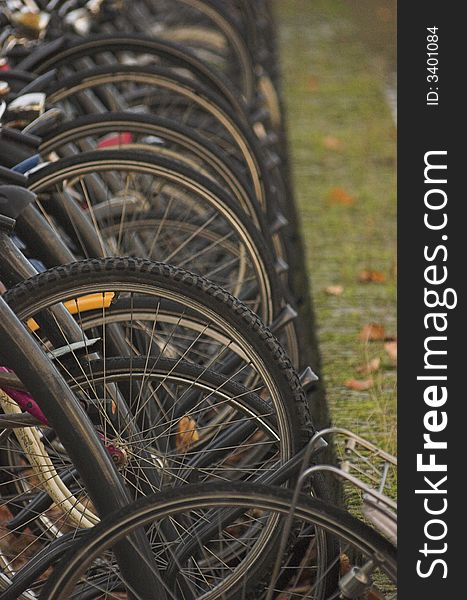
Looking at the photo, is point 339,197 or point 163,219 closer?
point 163,219

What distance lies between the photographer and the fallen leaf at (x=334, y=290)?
4398 mm

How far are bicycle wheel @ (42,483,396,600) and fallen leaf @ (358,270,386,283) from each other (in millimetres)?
1619

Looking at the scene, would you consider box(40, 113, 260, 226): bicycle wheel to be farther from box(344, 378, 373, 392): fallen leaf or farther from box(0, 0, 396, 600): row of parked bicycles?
box(344, 378, 373, 392): fallen leaf

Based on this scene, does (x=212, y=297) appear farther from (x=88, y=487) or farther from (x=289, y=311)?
(x=289, y=311)

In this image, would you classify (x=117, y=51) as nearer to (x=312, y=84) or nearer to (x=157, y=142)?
(x=157, y=142)

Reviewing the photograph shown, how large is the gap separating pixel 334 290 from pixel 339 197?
3.92 ft

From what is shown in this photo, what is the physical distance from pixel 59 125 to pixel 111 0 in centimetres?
164

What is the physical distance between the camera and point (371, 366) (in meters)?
3.83

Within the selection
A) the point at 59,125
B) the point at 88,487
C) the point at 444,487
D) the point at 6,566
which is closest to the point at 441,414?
the point at 444,487

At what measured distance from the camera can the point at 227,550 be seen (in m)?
2.75

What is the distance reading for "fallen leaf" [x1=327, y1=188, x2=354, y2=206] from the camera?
5.47m

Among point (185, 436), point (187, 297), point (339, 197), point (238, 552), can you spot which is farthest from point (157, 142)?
point (339, 197)

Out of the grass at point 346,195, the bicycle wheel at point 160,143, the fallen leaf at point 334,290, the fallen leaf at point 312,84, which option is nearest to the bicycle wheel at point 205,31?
the grass at point 346,195

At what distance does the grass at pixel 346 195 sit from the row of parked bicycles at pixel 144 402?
0.94ft
